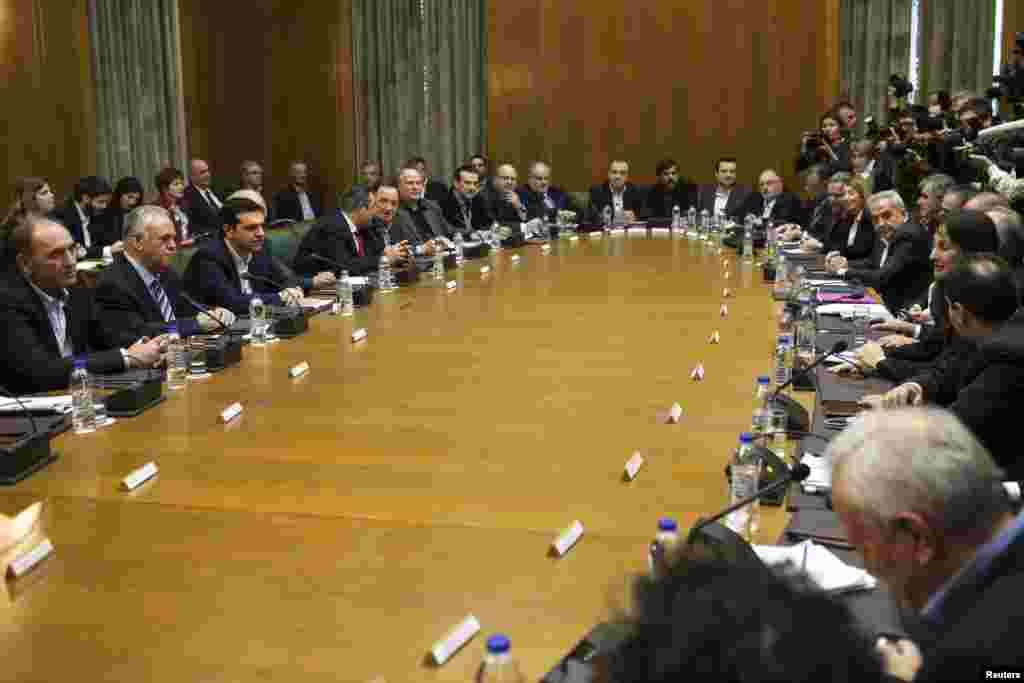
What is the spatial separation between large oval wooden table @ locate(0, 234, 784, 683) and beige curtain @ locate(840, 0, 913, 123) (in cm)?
630

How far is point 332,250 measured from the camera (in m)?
6.40

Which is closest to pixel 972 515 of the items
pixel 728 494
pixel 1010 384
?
pixel 728 494

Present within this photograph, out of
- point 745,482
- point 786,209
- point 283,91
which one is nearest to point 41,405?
point 745,482

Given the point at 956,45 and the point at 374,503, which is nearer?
the point at 374,503

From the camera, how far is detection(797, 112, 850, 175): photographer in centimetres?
846

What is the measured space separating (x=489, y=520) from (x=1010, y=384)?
140 cm

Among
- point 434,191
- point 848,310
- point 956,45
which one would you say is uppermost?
point 956,45

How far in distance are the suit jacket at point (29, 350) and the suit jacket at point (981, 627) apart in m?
2.97

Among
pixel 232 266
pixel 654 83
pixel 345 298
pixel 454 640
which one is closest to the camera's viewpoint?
pixel 454 640

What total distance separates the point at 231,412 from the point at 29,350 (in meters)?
0.89

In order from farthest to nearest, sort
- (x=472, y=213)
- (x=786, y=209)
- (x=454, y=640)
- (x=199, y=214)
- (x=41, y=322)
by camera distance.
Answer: (x=199, y=214) → (x=786, y=209) → (x=472, y=213) → (x=41, y=322) → (x=454, y=640)

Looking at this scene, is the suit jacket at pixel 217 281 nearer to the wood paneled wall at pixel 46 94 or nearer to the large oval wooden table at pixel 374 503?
the large oval wooden table at pixel 374 503

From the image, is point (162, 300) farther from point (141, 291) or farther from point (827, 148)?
point (827, 148)

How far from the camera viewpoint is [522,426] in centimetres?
306
